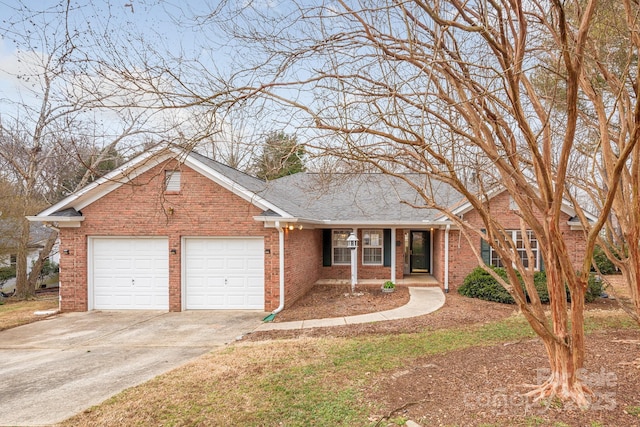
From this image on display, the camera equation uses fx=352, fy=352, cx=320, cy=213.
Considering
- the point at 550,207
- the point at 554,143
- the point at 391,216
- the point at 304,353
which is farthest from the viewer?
the point at 391,216

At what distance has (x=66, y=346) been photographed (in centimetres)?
723

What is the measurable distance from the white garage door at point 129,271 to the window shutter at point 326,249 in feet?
20.9

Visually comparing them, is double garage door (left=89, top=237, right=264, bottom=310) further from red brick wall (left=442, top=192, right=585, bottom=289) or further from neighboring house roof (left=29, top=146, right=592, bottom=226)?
red brick wall (left=442, top=192, right=585, bottom=289)

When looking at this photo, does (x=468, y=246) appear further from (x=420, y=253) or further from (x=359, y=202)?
(x=359, y=202)

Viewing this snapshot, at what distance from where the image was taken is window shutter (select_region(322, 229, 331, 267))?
14.5 metres

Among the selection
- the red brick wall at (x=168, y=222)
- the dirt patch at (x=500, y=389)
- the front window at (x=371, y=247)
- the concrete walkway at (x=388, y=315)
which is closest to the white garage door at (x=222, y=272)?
the red brick wall at (x=168, y=222)

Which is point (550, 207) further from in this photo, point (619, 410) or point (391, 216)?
point (391, 216)

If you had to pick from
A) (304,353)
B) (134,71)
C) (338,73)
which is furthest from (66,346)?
(338,73)

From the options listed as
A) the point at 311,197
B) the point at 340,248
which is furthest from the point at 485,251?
the point at 311,197

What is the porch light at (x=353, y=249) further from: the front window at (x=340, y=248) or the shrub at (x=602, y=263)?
the shrub at (x=602, y=263)

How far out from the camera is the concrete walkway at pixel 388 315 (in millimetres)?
8359

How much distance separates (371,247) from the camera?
1452 centimetres

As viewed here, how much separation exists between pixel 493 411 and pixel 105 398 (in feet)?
15.8

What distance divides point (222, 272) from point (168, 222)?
2.07 m
